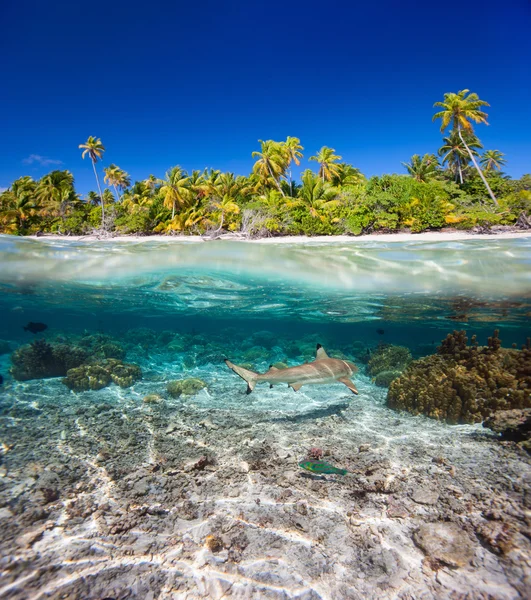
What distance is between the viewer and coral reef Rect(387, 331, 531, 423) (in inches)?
321

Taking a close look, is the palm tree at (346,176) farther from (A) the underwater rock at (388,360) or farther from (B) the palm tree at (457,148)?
(A) the underwater rock at (388,360)

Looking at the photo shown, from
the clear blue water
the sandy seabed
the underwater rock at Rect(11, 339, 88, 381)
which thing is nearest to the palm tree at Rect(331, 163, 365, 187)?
the clear blue water

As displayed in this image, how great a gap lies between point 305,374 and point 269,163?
127ft

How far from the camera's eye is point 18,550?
3.61 m

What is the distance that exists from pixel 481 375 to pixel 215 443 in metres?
7.87

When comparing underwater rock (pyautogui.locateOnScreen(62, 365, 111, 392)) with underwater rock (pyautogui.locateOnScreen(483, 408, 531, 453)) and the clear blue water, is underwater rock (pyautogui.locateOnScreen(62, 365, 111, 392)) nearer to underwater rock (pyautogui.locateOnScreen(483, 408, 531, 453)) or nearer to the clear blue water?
the clear blue water

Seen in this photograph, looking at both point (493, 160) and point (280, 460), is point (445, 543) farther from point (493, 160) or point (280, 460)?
point (493, 160)

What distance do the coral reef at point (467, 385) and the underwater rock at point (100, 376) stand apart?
35.4 ft

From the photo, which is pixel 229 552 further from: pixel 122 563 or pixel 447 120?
pixel 447 120

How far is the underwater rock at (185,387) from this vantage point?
11.8m

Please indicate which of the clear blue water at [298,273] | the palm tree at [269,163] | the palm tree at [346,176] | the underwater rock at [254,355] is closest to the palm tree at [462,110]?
the palm tree at [346,176]

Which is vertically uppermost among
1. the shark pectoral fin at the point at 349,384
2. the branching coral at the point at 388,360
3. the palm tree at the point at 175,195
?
the palm tree at the point at 175,195

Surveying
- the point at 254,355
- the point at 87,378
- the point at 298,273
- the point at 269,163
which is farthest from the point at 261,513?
the point at 269,163

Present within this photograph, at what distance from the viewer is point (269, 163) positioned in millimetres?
39188
